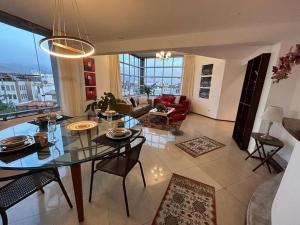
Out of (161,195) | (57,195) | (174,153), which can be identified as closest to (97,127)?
(57,195)

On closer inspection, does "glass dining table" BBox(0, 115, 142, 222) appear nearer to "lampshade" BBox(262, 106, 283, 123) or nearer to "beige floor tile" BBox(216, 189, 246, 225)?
"beige floor tile" BBox(216, 189, 246, 225)

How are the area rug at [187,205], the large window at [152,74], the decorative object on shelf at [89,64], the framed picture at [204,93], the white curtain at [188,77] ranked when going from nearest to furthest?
the area rug at [187,205], the decorative object on shelf at [89,64], the framed picture at [204,93], the white curtain at [188,77], the large window at [152,74]

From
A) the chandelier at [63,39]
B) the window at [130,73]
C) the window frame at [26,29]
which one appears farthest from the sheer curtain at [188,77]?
the window frame at [26,29]

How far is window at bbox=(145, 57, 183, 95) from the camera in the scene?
7.39 meters

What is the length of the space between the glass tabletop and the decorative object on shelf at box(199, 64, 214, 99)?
4766 mm

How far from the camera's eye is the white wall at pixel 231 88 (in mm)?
4934

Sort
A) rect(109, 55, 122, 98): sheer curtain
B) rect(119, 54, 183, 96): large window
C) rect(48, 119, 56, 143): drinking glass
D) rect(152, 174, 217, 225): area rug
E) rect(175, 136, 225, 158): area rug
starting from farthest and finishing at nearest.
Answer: rect(119, 54, 183, 96): large window
rect(109, 55, 122, 98): sheer curtain
rect(175, 136, 225, 158): area rug
rect(48, 119, 56, 143): drinking glass
rect(152, 174, 217, 225): area rug

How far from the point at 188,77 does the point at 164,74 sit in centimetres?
164

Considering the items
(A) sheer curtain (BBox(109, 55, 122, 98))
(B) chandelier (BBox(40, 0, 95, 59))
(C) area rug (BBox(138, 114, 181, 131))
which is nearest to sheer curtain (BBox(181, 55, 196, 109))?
(C) area rug (BBox(138, 114, 181, 131))

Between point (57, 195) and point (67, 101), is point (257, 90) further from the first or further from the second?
point (67, 101)

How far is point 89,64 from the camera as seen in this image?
4449 mm

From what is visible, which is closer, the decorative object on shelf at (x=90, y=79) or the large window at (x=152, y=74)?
the decorative object on shelf at (x=90, y=79)

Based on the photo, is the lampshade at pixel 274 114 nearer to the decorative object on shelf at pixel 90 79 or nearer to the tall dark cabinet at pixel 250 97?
the tall dark cabinet at pixel 250 97

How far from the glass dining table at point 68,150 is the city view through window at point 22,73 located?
129cm
